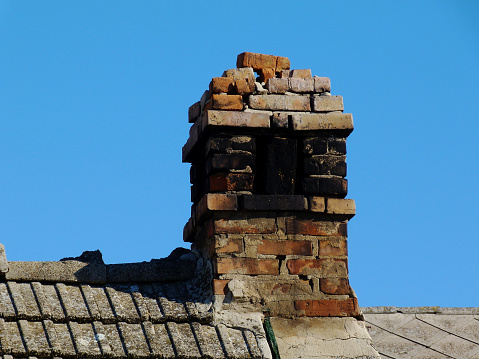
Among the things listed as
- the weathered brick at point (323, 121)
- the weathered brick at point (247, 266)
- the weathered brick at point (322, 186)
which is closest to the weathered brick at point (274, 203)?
the weathered brick at point (322, 186)

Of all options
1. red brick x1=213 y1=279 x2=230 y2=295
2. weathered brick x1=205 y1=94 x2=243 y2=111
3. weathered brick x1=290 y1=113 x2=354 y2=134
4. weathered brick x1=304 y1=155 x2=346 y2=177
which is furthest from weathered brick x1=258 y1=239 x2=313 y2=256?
weathered brick x1=205 y1=94 x2=243 y2=111

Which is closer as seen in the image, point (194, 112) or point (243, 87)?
point (243, 87)

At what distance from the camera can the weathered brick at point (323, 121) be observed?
5172 mm

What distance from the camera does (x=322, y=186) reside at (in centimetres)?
517

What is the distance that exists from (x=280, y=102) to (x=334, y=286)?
1.21m

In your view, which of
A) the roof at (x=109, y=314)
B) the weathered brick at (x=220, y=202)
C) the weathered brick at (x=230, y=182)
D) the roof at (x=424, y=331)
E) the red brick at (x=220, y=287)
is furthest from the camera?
the roof at (x=424, y=331)

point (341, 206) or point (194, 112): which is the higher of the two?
point (194, 112)

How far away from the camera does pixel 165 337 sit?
461 cm

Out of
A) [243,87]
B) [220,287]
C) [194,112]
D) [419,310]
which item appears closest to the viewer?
[220,287]

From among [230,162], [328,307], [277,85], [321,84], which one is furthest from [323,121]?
[328,307]

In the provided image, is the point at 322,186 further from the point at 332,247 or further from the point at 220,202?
the point at 220,202

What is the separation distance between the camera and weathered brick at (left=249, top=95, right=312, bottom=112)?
5.18 meters

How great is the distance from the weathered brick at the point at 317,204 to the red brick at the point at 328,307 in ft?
1.85

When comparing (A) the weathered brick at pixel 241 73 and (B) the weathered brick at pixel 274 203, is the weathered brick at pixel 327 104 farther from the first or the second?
(B) the weathered brick at pixel 274 203
